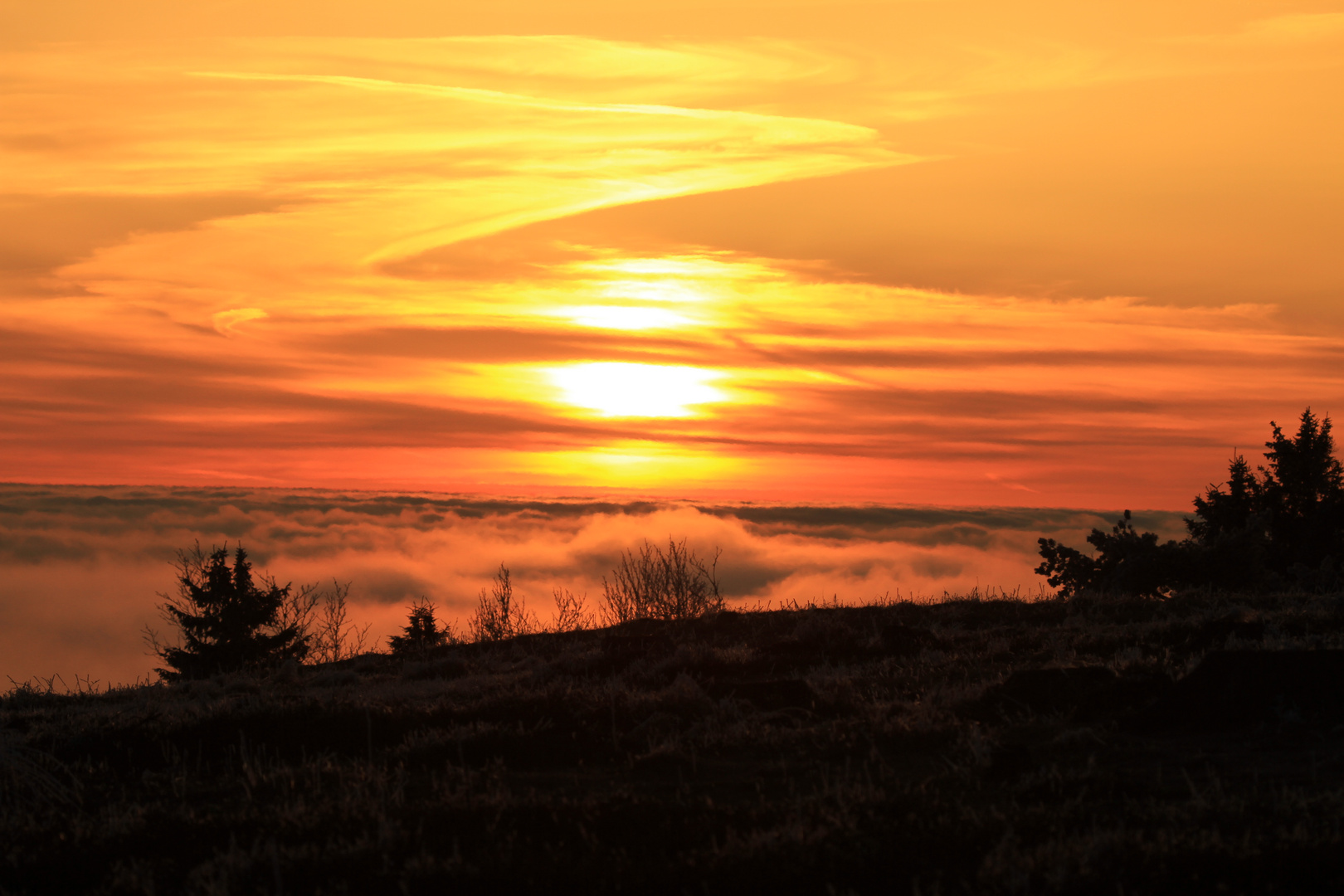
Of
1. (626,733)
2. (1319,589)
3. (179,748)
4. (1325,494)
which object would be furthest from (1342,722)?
(1325,494)

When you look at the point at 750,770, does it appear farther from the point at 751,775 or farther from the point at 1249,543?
the point at 1249,543

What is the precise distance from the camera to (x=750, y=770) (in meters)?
8.30

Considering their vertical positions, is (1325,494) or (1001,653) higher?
(1325,494)

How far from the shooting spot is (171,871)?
636 centimetres

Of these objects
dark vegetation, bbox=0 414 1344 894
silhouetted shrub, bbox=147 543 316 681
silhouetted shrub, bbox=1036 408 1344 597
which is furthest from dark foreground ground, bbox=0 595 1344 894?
silhouetted shrub, bbox=147 543 316 681

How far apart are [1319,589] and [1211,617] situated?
5.58m

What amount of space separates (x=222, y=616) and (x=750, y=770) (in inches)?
1610

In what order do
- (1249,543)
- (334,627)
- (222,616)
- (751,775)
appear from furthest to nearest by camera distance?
1. (334,627)
2. (222,616)
3. (1249,543)
4. (751,775)

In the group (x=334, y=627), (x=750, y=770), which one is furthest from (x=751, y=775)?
(x=334, y=627)

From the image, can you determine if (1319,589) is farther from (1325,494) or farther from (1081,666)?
(1325,494)

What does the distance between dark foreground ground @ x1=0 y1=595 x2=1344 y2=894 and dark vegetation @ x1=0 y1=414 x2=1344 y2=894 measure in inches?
1.1

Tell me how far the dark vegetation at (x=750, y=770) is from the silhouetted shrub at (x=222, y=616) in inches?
1156

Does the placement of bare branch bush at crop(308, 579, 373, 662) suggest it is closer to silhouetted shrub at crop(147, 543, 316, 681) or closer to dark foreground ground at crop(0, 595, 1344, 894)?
silhouetted shrub at crop(147, 543, 316, 681)

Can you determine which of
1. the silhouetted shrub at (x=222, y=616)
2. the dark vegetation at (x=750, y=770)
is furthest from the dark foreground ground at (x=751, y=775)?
the silhouetted shrub at (x=222, y=616)
